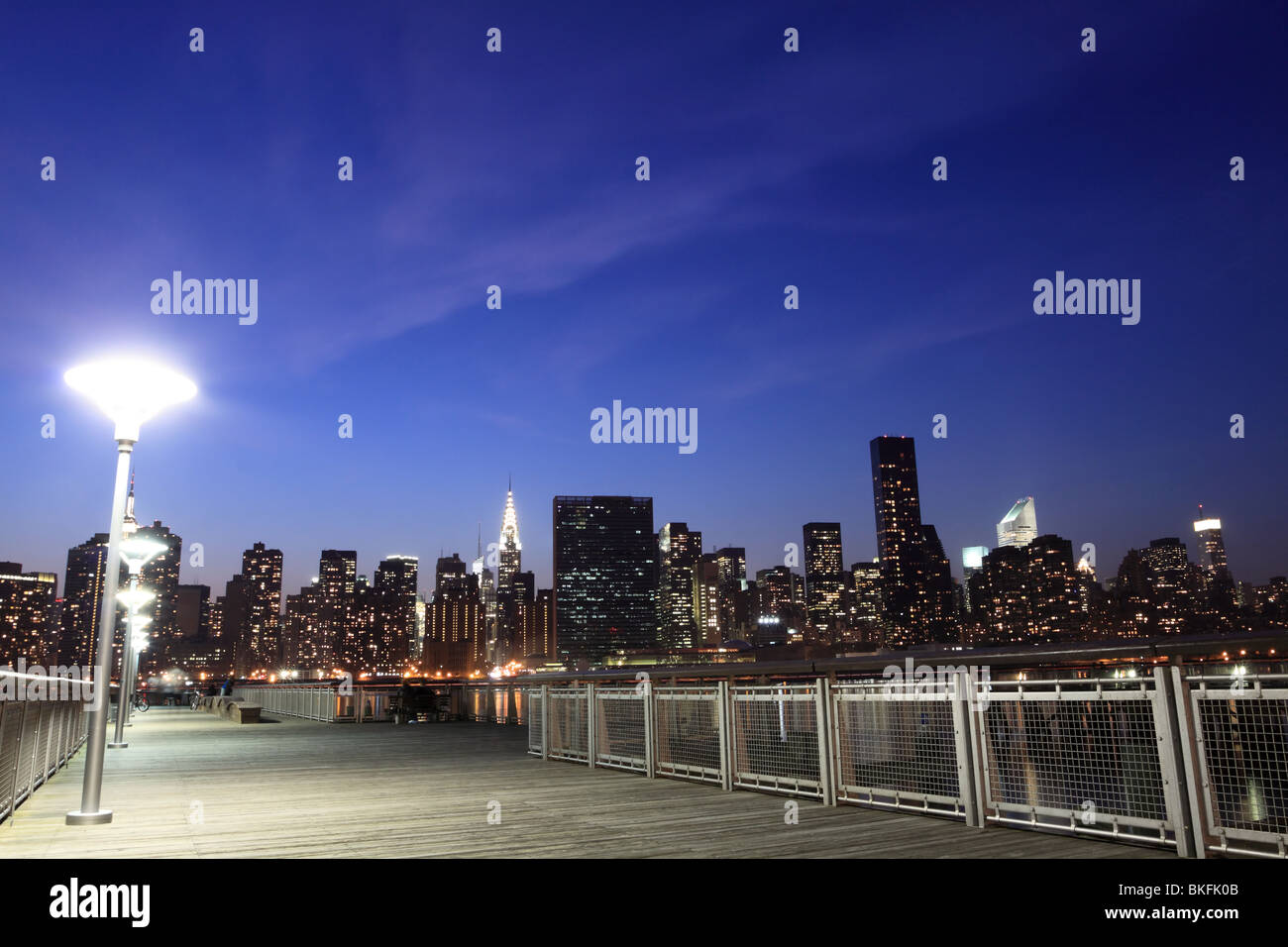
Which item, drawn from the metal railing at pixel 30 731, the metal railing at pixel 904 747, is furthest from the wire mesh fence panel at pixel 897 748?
the metal railing at pixel 30 731

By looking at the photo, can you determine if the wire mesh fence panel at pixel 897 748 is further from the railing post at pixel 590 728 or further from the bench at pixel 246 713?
the bench at pixel 246 713

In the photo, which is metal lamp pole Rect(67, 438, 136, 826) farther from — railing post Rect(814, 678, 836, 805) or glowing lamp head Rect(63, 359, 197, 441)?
railing post Rect(814, 678, 836, 805)

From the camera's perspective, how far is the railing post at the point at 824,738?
9750mm

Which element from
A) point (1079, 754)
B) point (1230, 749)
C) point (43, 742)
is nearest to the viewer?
point (1230, 749)

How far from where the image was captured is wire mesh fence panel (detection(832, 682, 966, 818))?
338 inches

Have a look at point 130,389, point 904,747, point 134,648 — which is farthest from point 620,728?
point 134,648

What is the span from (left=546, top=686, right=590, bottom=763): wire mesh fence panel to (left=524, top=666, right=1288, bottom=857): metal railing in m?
2.71

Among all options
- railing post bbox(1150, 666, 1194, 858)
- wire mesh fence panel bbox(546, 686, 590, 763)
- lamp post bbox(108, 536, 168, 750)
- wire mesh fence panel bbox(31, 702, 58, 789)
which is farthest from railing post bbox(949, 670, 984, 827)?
lamp post bbox(108, 536, 168, 750)

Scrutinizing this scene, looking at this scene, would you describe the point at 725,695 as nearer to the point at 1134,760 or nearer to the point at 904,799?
the point at 904,799

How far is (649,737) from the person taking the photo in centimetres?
1291

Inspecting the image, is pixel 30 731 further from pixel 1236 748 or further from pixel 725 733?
pixel 1236 748

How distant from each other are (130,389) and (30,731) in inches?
184
